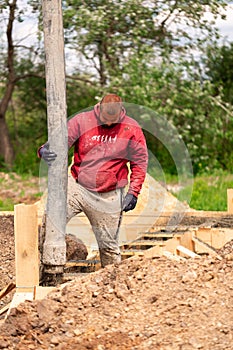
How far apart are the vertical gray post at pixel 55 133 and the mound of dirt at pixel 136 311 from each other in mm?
498

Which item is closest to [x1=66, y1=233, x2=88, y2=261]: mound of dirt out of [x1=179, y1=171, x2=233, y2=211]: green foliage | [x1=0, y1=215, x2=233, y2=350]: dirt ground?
[x1=0, y1=215, x2=233, y2=350]: dirt ground

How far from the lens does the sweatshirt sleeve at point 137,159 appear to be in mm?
5809

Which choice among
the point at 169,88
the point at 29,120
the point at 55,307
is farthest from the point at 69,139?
the point at 29,120

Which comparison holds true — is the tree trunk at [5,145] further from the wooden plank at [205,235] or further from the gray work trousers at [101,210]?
the gray work trousers at [101,210]

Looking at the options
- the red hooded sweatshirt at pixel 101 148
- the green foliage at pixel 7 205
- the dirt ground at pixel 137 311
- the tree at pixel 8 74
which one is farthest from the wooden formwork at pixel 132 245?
the tree at pixel 8 74

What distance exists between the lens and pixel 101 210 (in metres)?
5.84

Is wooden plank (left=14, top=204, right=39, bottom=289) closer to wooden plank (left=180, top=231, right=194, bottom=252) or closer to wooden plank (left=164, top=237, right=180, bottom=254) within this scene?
wooden plank (left=164, top=237, right=180, bottom=254)

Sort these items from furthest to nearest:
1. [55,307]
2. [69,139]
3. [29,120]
A: [29,120], [69,139], [55,307]

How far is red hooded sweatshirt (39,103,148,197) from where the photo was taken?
227 inches

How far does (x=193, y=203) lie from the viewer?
36.2ft

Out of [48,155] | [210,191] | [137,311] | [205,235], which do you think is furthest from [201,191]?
[137,311]

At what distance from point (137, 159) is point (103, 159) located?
27 centimetres

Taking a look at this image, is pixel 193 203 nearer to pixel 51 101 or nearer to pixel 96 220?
pixel 96 220

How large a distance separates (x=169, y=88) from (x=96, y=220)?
7286 millimetres
